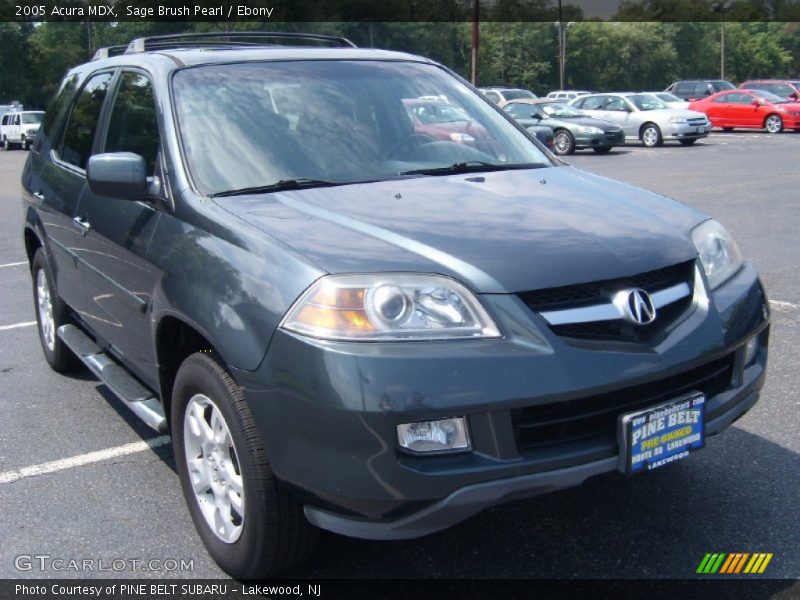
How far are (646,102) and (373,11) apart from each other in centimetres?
4580

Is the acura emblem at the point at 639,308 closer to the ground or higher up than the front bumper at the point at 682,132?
higher up

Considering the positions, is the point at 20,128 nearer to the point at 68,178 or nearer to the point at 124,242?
the point at 68,178

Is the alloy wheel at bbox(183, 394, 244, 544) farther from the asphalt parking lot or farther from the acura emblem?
the acura emblem

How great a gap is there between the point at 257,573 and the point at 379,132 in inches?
75.4

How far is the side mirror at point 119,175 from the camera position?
3.53 meters

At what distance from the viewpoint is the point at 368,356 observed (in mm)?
2588

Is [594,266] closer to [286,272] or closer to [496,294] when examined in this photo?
[496,294]

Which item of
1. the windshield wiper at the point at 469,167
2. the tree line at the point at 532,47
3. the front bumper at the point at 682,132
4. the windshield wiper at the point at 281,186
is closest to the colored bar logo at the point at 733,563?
the windshield wiper at the point at 469,167

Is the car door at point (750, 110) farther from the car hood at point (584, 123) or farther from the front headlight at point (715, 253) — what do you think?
the front headlight at point (715, 253)

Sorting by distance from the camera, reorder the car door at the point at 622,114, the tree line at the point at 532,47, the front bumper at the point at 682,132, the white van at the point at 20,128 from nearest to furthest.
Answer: the front bumper at the point at 682,132 → the car door at the point at 622,114 → the white van at the point at 20,128 → the tree line at the point at 532,47

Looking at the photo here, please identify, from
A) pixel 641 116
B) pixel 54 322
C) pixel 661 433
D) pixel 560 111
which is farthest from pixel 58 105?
pixel 641 116

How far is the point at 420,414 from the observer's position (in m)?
2.54

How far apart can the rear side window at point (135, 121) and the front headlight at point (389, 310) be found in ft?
4.84

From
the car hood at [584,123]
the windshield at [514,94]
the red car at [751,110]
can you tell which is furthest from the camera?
the windshield at [514,94]
